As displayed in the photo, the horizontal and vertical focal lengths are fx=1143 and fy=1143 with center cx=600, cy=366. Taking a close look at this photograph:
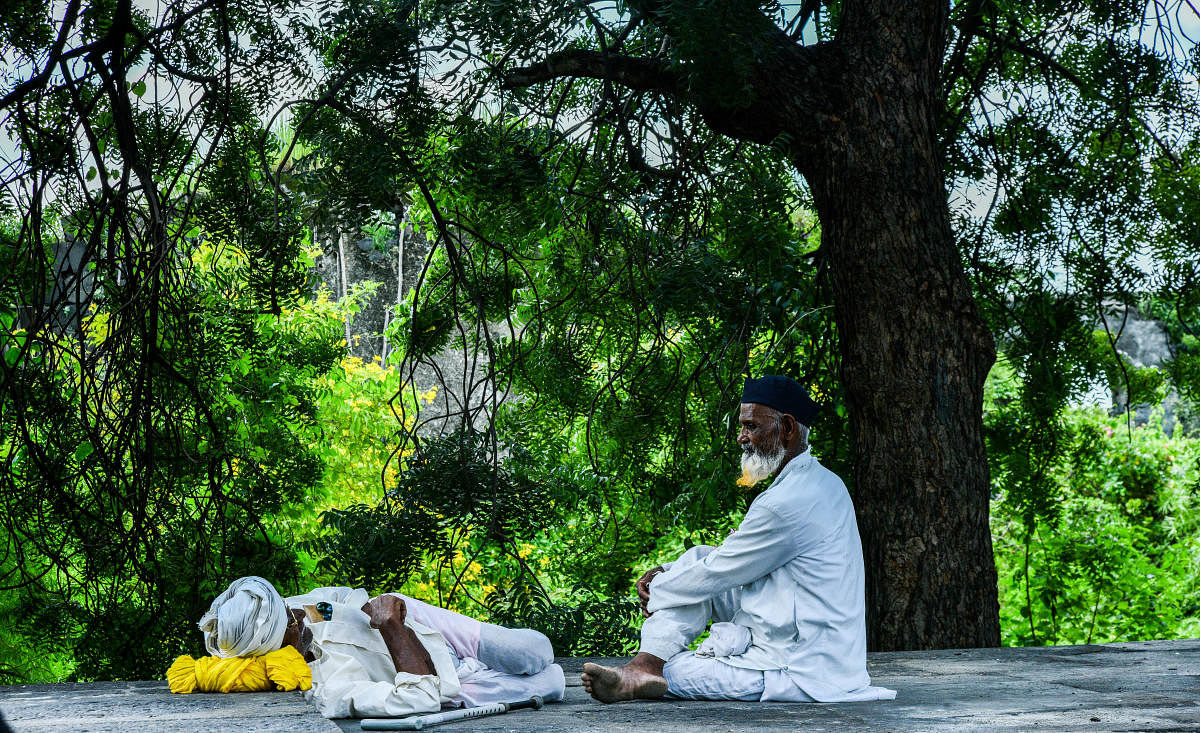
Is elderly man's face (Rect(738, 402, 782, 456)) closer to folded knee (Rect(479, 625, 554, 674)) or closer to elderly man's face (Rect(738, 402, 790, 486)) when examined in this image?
elderly man's face (Rect(738, 402, 790, 486))

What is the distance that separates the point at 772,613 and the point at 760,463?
56 centimetres

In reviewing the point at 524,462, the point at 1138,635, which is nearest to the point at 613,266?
the point at 524,462

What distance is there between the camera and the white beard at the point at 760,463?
4.29 metres

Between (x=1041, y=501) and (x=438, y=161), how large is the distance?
493cm

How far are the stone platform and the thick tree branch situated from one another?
A: 3.21m

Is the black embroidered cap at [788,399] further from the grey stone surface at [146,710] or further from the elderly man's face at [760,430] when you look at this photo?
the grey stone surface at [146,710]

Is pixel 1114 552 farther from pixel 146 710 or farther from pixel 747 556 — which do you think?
pixel 146 710

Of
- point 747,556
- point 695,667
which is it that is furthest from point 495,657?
point 747,556

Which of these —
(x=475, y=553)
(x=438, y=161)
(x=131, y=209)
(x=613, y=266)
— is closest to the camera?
(x=131, y=209)

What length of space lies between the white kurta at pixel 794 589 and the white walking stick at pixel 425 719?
723 mm

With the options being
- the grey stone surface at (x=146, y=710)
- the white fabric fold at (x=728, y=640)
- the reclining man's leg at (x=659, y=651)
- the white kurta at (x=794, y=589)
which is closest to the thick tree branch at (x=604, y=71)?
the white kurta at (x=794, y=589)

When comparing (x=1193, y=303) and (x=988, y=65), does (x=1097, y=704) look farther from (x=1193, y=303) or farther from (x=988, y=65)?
(x=988, y=65)

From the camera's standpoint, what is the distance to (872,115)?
6.17 metres

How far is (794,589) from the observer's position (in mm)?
4102
